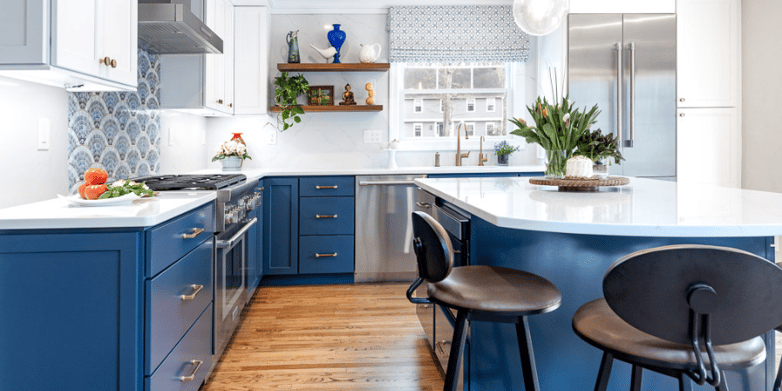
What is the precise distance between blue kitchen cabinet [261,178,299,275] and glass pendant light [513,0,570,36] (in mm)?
2055

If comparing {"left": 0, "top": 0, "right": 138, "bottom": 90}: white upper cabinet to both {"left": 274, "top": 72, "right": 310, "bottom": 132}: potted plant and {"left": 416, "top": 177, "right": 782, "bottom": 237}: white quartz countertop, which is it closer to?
{"left": 416, "top": 177, "right": 782, "bottom": 237}: white quartz countertop

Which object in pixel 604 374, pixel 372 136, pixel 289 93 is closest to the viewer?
pixel 604 374

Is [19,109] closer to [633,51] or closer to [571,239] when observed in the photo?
[571,239]

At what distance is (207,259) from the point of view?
7.28 feet

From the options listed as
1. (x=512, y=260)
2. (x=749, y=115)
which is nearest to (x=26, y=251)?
(x=512, y=260)

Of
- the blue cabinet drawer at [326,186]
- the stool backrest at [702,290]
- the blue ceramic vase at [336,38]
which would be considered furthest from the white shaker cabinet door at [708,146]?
the stool backrest at [702,290]

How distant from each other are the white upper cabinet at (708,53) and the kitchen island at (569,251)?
2.40 meters

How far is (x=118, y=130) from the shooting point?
2.66m

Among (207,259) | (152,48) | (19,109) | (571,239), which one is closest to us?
(571,239)

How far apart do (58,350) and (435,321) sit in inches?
57.7

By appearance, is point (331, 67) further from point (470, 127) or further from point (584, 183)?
point (584, 183)

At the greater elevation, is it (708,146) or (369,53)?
(369,53)

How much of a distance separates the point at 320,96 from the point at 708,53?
3.00 metres

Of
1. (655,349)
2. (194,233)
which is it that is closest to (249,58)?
(194,233)
